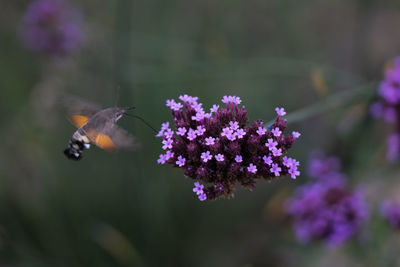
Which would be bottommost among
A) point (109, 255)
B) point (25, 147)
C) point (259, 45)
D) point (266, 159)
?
point (266, 159)

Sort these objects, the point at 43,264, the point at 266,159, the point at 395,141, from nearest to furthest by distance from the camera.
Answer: the point at 266,159, the point at 395,141, the point at 43,264

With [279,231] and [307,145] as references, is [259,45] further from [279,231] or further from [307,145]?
[279,231]

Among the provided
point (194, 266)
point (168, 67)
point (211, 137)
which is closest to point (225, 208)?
point (194, 266)

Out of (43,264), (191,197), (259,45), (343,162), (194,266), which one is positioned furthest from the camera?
(259,45)

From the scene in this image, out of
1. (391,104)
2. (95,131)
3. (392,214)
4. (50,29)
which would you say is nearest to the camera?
(95,131)

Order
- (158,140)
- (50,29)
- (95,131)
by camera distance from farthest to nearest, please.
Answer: (158,140)
(50,29)
(95,131)

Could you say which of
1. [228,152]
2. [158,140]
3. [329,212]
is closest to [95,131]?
[228,152]

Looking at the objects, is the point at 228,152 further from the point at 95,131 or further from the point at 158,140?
the point at 158,140

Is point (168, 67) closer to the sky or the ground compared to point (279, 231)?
closer to the sky
